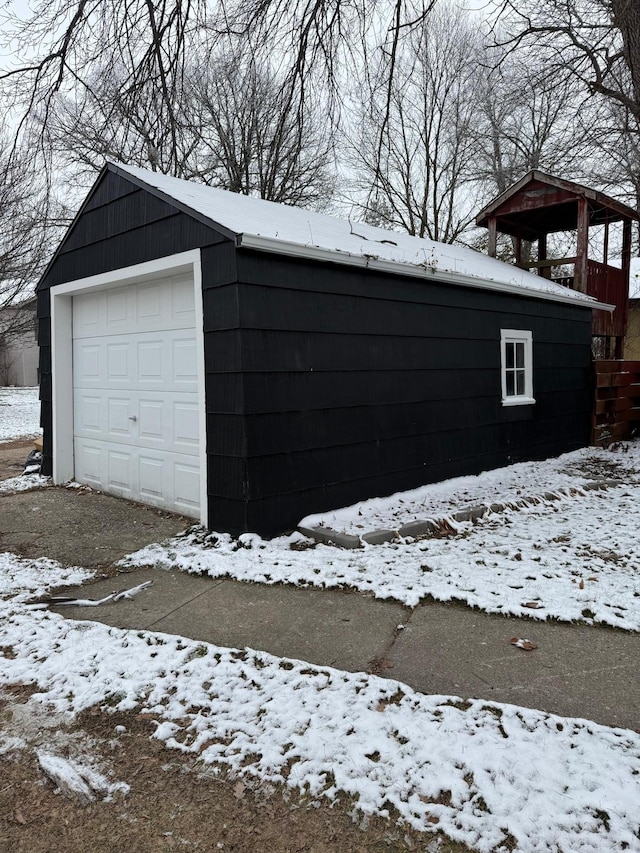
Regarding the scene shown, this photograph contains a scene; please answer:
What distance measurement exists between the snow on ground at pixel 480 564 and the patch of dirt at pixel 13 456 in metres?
4.73

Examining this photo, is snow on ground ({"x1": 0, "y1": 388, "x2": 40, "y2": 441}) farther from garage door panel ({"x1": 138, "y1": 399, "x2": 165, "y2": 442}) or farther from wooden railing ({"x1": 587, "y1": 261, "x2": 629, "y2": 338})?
wooden railing ({"x1": 587, "y1": 261, "x2": 629, "y2": 338})

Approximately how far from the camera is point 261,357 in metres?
4.89

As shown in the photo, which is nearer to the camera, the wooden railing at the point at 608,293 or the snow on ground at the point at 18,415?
the wooden railing at the point at 608,293

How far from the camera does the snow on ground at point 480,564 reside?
3.72 metres

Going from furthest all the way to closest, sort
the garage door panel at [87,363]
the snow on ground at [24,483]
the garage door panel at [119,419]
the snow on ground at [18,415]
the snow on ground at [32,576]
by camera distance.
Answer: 1. the snow on ground at [18,415]
2. the snow on ground at [24,483]
3. the garage door panel at [87,363]
4. the garage door panel at [119,419]
5. the snow on ground at [32,576]

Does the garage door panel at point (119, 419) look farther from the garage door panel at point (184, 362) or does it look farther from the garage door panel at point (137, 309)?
the garage door panel at point (184, 362)

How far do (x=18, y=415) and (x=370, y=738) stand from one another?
18.6 metres

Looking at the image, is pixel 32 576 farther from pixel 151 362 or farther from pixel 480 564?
pixel 480 564

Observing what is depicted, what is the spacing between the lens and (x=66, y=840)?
1.93 meters

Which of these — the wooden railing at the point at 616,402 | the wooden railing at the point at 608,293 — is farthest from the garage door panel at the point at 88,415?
the wooden railing at the point at 608,293

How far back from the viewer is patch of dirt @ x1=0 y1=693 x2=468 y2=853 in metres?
1.89

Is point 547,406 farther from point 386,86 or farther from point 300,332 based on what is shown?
point 386,86

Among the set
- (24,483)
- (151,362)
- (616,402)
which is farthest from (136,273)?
(616,402)

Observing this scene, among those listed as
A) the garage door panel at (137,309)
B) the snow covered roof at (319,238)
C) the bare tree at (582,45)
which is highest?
the bare tree at (582,45)
